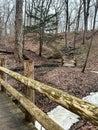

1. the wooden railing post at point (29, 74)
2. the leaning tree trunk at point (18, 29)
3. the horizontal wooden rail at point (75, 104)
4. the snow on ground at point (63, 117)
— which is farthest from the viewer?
the leaning tree trunk at point (18, 29)

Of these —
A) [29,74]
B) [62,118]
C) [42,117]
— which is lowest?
[62,118]

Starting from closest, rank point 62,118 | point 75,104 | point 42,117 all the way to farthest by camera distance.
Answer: point 75,104 < point 42,117 < point 62,118

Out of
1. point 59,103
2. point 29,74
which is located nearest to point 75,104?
point 59,103

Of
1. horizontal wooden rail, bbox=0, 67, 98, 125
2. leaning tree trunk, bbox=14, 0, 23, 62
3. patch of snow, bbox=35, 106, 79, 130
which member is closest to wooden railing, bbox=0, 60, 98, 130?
horizontal wooden rail, bbox=0, 67, 98, 125

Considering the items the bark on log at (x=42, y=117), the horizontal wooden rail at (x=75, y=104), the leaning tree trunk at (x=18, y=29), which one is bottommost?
the bark on log at (x=42, y=117)

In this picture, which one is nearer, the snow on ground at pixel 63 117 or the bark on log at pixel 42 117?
the bark on log at pixel 42 117

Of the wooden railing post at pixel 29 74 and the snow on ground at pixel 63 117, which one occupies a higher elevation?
the wooden railing post at pixel 29 74

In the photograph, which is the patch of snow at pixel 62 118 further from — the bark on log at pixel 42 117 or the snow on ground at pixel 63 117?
the bark on log at pixel 42 117

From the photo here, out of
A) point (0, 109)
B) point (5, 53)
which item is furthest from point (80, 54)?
point (0, 109)

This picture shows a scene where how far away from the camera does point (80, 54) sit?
97.3ft

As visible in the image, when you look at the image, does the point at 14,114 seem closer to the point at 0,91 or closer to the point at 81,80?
the point at 0,91

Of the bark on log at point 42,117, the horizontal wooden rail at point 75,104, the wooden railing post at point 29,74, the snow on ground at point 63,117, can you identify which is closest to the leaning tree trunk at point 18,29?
the snow on ground at point 63,117

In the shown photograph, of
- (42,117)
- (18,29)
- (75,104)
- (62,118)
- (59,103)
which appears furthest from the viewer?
(18,29)

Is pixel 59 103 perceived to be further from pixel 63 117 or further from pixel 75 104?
pixel 63 117
